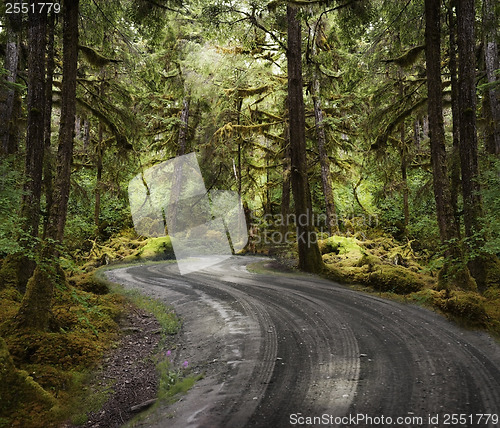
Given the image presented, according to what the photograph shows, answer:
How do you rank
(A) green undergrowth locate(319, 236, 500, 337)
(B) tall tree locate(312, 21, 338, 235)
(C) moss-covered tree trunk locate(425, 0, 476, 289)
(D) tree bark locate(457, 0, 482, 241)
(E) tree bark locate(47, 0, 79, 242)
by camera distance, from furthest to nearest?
1. (B) tall tree locate(312, 21, 338, 235)
2. (D) tree bark locate(457, 0, 482, 241)
3. (C) moss-covered tree trunk locate(425, 0, 476, 289)
4. (E) tree bark locate(47, 0, 79, 242)
5. (A) green undergrowth locate(319, 236, 500, 337)

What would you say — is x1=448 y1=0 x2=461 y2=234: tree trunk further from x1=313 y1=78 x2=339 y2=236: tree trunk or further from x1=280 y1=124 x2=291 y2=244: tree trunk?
x1=280 y1=124 x2=291 y2=244: tree trunk

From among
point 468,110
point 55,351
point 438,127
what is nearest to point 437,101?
point 438,127

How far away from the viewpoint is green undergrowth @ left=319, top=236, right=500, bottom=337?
6262 millimetres

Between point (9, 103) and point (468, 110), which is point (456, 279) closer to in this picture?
point (468, 110)

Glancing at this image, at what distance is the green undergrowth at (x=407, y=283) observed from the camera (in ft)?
20.5

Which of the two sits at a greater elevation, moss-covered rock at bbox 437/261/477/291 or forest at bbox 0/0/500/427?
forest at bbox 0/0/500/427

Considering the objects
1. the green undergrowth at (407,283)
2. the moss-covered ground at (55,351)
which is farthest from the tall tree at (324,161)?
the moss-covered ground at (55,351)

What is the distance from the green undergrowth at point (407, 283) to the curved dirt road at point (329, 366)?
413mm

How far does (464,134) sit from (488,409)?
23.7ft

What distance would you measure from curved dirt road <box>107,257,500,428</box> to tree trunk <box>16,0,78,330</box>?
7.59ft

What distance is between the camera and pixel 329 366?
15.2 feet

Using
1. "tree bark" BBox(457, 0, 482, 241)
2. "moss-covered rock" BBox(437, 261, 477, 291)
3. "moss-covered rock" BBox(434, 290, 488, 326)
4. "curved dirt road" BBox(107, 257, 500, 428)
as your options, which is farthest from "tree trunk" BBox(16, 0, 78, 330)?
"tree bark" BBox(457, 0, 482, 241)

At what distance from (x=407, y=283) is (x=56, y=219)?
8.13 metres

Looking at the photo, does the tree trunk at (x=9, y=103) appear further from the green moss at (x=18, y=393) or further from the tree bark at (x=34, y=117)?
the green moss at (x=18, y=393)
